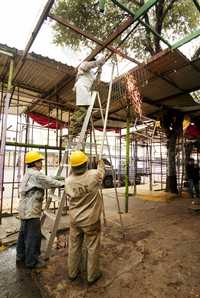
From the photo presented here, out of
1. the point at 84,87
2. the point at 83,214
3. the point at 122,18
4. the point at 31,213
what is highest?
the point at 122,18

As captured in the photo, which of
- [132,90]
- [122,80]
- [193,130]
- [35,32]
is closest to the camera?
[35,32]

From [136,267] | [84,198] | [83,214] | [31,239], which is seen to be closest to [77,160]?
[84,198]

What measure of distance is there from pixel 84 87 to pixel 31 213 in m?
2.29

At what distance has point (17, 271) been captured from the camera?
8.80 feet

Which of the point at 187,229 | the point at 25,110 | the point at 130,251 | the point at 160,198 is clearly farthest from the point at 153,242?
the point at 25,110

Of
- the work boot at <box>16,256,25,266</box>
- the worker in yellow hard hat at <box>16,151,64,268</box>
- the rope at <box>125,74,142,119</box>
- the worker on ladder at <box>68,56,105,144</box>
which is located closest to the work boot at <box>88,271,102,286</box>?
the worker in yellow hard hat at <box>16,151,64,268</box>

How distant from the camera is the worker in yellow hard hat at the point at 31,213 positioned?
272 centimetres

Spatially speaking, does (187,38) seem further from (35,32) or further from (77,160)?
(77,160)

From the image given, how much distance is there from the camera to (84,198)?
7.86 ft

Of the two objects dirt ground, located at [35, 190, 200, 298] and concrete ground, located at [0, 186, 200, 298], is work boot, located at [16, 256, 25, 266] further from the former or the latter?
dirt ground, located at [35, 190, 200, 298]

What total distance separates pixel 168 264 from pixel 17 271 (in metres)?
2.20

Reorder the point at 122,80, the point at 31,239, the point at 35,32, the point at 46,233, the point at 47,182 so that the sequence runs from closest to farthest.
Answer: the point at 31,239 < the point at 47,182 < the point at 35,32 < the point at 46,233 < the point at 122,80

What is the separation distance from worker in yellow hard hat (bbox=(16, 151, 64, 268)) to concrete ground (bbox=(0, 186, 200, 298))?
7.6 inches

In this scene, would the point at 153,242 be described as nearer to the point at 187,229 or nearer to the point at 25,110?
the point at 187,229
